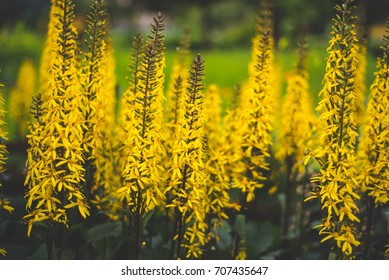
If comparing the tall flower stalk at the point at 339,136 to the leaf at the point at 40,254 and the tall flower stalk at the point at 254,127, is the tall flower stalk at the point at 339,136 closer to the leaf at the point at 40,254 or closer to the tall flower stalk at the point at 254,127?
the tall flower stalk at the point at 254,127

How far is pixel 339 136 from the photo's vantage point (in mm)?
3531

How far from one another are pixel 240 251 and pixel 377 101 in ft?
5.49

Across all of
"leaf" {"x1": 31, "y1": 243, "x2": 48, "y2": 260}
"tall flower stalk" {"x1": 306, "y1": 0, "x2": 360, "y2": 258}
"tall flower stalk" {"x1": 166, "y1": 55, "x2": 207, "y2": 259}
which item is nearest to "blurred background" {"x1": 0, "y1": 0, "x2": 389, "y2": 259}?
"leaf" {"x1": 31, "y1": 243, "x2": 48, "y2": 260}

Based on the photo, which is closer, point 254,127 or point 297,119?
point 254,127

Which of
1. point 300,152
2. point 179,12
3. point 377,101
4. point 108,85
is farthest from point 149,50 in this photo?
point 179,12

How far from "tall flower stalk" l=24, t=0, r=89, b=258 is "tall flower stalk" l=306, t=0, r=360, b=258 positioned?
1.62m

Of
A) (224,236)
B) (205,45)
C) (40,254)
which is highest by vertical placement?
(205,45)

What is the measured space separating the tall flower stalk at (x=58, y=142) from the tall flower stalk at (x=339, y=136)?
1.62 m

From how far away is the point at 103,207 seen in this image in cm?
460

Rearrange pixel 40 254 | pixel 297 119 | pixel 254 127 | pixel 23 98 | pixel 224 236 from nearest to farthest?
pixel 40 254 < pixel 254 127 < pixel 224 236 < pixel 297 119 < pixel 23 98

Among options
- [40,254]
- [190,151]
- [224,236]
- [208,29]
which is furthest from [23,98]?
[208,29]

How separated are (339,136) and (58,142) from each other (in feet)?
6.08

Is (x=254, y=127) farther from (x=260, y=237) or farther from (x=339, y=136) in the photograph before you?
(x=260, y=237)

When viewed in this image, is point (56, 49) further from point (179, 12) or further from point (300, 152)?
point (179, 12)
